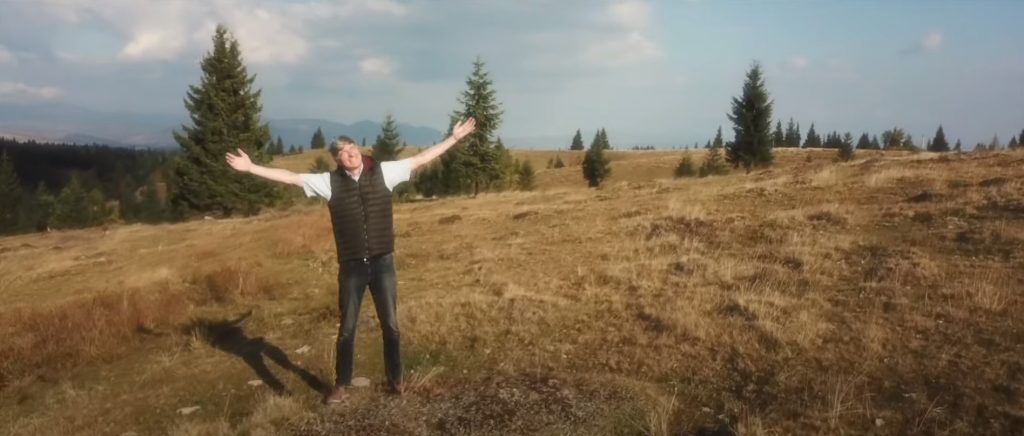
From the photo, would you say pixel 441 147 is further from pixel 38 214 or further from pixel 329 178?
pixel 38 214

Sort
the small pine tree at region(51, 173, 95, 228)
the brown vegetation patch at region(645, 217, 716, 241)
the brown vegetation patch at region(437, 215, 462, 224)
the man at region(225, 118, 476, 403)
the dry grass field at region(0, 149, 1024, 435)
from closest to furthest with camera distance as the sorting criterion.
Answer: the dry grass field at region(0, 149, 1024, 435)
the man at region(225, 118, 476, 403)
the brown vegetation patch at region(645, 217, 716, 241)
the brown vegetation patch at region(437, 215, 462, 224)
the small pine tree at region(51, 173, 95, 228)

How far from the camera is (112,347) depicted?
804 centimetres

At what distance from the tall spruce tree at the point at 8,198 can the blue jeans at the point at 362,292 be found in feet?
259

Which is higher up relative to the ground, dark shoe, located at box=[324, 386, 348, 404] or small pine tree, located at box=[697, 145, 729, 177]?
small pine tree, located at box=[697, 145, 729, 177]

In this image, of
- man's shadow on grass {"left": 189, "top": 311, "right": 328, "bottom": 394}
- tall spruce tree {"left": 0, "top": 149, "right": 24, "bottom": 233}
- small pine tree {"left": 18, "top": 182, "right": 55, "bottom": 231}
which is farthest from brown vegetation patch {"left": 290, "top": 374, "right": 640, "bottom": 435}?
small pine tree {"left": 18, "top": 182, "right": 55, "bottom": 231}

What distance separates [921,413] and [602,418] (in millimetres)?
2164

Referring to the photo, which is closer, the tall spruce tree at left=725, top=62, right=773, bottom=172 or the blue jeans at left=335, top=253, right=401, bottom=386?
the blue jeans at left=335, top=253, right=401, bottom=386

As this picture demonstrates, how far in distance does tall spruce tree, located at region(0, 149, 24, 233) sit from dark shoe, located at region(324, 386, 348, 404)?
78.8 metres

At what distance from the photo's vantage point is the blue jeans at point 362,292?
5332 mm

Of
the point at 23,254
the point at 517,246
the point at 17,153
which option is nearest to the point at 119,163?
the point at 17,153

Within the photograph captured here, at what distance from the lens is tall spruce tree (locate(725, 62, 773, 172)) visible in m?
42.2

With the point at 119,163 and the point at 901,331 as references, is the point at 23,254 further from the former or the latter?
the point at 119,163

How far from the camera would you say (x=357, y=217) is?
5230 mm

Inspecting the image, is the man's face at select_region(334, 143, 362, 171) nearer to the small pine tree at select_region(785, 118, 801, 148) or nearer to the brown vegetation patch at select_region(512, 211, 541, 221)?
the brown vegetation patch at select_region(512, 211, 541, 221)
